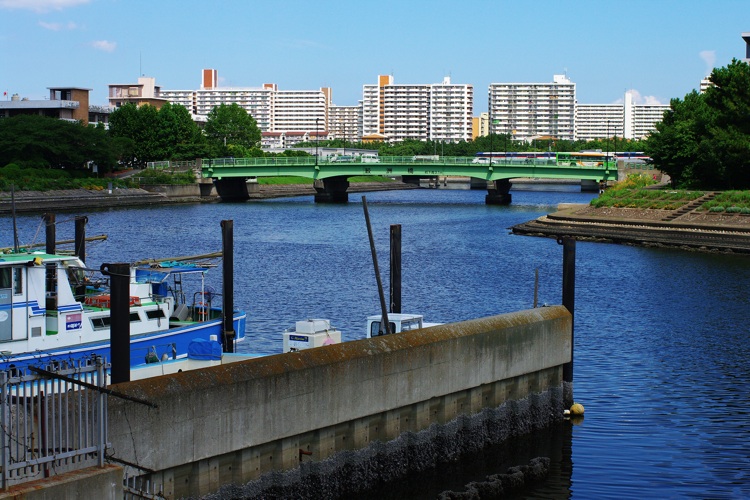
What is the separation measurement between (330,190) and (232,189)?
12931mm

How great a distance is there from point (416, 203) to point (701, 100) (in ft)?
119

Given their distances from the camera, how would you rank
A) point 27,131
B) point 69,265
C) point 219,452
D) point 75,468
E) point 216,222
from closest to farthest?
1. point 75,468
2. point 219,452
3. point 69,265
4. point 216,222
5. point 27,131

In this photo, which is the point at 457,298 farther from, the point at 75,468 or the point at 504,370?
the point at 75,468

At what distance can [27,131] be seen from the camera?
11900 centimetres

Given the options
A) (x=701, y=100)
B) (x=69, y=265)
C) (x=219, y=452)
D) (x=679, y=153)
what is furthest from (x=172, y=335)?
(x=701, y=100)

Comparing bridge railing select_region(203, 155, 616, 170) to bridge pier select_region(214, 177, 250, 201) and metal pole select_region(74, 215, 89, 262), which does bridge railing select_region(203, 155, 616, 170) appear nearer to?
bridge pier select_region(214, 177, 250, 201)

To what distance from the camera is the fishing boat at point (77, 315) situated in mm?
22109

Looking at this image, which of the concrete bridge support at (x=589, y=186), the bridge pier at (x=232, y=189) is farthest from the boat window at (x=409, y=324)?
the concrete bridge support at (x=589, y=186)

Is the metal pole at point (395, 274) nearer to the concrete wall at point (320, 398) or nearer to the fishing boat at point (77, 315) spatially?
the fishing boat at point (77, 315)

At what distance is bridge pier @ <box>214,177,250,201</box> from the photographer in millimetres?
132000

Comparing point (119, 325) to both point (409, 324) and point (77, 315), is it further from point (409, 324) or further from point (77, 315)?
point (409, 324)

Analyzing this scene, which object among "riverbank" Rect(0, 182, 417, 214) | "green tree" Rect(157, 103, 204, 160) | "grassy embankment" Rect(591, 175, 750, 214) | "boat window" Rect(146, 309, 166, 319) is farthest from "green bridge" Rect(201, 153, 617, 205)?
"boat window" Rect(146, 309, 166, 319)

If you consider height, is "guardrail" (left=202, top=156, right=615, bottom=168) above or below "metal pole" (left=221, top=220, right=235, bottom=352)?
above

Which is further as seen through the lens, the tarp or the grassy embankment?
the grassy embankment
